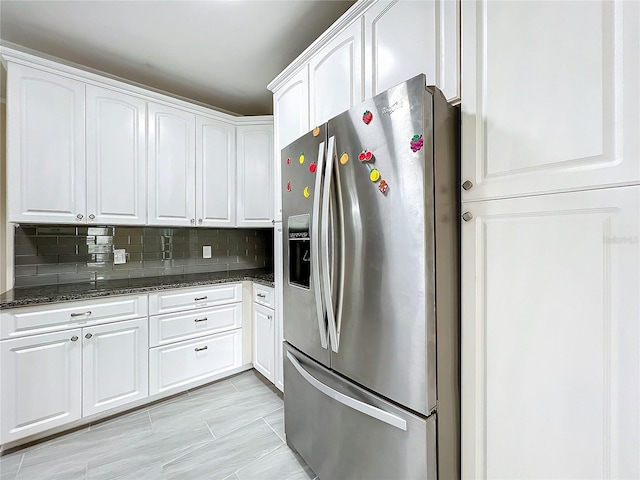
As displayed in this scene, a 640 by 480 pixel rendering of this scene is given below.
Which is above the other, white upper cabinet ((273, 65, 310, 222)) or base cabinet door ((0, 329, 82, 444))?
white upper cabinet ((273, 65, 310, 222))

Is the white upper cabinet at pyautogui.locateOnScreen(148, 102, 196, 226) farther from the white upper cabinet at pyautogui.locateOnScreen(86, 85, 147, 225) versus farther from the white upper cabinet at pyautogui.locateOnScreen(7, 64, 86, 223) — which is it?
the white upper cabinet at pyautogui.locateOnScreen(7, 64, 86, 223)

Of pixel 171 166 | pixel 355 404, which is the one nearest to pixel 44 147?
pixel 171 166

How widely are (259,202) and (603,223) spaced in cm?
254

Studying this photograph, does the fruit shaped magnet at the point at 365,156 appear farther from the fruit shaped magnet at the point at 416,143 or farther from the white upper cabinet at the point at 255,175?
the white upper cabinet at the point at 255,175

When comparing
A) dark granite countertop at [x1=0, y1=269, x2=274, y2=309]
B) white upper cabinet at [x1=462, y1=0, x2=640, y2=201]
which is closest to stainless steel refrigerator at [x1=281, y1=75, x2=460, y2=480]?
white upper cabinet at [x1=462, y1=0, x2=640, y2=201]

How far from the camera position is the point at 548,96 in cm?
88

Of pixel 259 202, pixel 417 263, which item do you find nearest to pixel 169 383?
pixel 259 202

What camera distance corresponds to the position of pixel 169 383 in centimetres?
232

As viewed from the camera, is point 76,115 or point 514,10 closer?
point 514,10

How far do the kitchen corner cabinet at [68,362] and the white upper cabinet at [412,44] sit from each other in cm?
222

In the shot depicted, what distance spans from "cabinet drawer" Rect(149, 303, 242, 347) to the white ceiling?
202cm

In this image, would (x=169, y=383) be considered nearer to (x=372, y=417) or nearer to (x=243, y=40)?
(x=372, y=417)

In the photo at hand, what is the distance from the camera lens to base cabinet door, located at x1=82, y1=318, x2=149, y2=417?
6.52 ft

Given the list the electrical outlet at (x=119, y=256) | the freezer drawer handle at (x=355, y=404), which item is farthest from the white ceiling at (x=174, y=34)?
the freezer drawer handle at (x=355, y=404)
